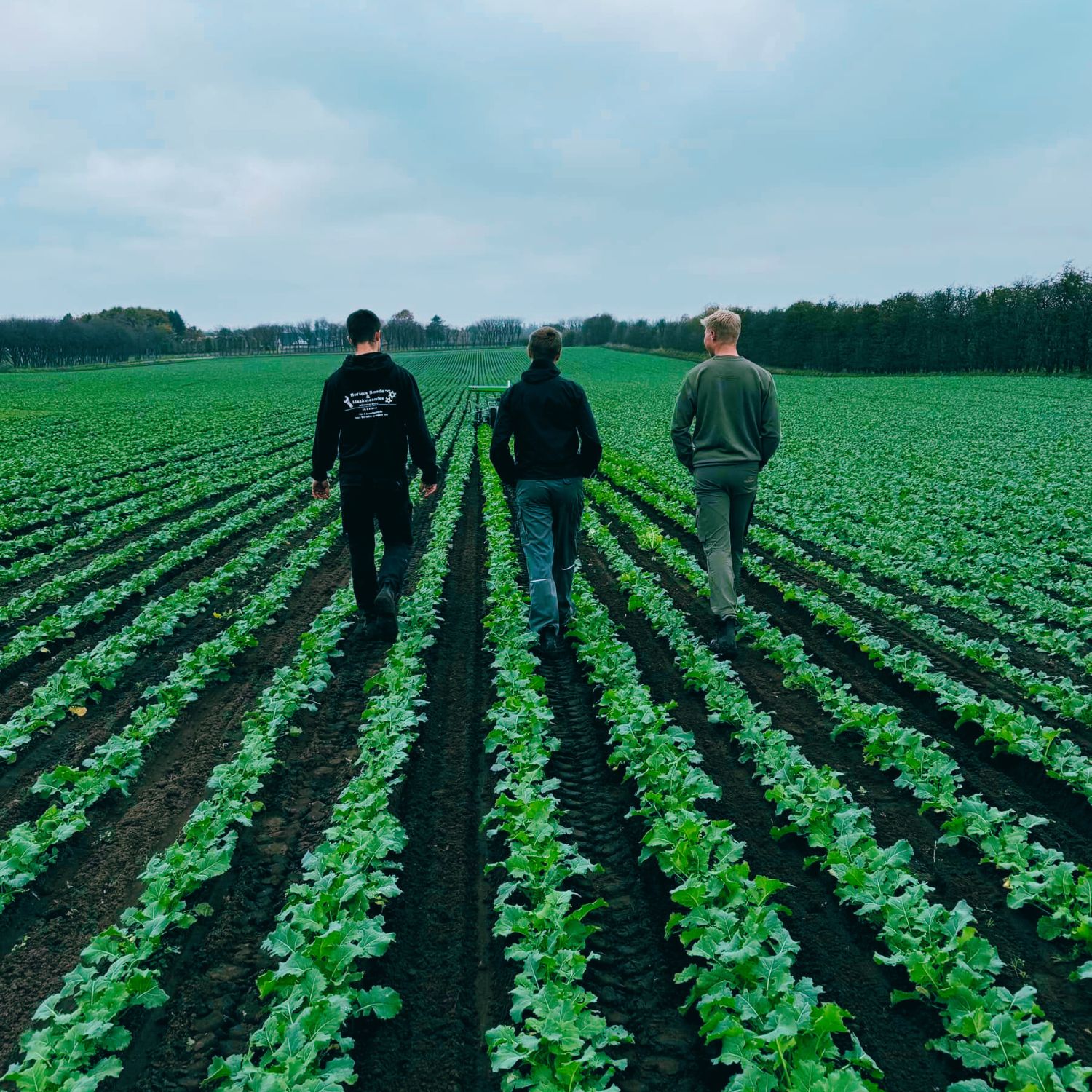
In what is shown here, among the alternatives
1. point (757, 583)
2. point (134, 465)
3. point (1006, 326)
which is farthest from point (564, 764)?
point (1006, 326)

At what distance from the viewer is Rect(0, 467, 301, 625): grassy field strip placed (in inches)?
319

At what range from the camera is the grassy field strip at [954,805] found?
3.23 meters

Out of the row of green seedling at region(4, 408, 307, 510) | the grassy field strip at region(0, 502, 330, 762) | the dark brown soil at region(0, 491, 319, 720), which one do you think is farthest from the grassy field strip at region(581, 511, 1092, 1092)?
the row of green seedling at region(4, 408, 307, 510)

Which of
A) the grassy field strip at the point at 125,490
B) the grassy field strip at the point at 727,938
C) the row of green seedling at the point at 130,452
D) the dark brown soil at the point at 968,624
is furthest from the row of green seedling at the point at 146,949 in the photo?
the row of green seedling at the point at 130,452

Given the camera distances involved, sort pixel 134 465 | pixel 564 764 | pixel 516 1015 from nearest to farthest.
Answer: pixel 516 1015, pixel 564 764, pixel 134 465

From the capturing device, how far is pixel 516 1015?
2740mm

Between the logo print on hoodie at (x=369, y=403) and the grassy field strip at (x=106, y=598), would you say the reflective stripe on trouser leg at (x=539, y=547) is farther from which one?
the grassy field strip at (x=106, y=598)

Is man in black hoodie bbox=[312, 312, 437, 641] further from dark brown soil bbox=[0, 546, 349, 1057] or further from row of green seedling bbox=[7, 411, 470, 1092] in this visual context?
row of green seedling bbox=[7, 411, 470, 1092]

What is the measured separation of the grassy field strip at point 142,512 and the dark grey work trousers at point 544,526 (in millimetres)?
6993

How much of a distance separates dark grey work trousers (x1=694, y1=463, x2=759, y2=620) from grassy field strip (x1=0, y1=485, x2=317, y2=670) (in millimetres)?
6157

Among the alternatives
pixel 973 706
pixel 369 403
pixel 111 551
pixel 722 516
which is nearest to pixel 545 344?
pixel 369 403

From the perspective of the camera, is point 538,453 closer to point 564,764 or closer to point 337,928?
point 564,764

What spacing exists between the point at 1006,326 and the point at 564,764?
64334mm

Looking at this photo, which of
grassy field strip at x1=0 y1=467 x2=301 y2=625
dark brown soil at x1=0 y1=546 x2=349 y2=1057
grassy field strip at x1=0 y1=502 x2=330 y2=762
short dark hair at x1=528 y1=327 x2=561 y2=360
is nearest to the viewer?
dark brown soil at x1=0 y1=546 x2=349 y2=1057
